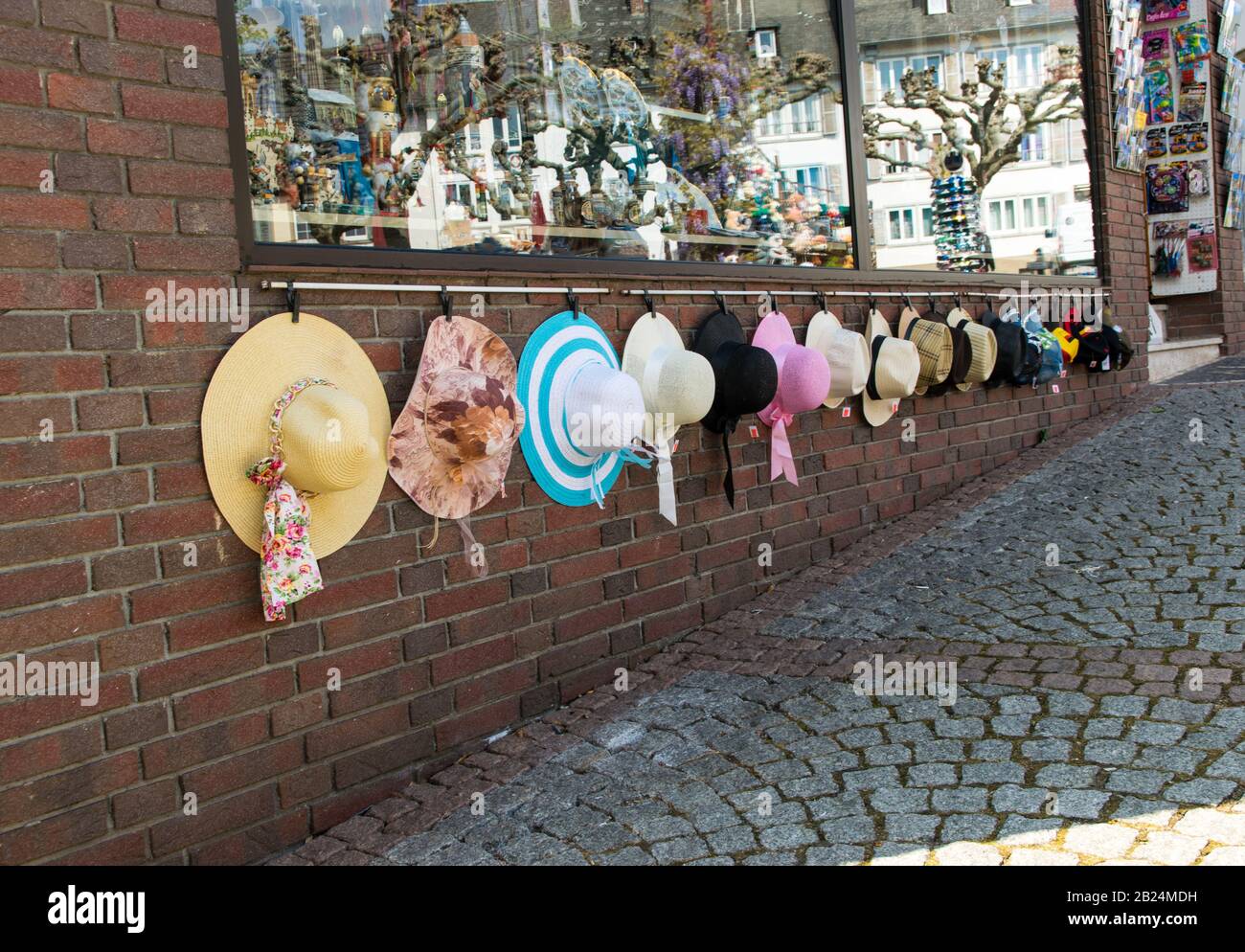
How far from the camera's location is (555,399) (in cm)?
451

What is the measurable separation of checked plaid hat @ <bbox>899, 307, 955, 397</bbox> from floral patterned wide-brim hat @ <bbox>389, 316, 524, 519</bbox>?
3.46m

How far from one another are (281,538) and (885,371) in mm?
3888

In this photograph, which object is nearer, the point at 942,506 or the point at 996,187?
the point at 942,506

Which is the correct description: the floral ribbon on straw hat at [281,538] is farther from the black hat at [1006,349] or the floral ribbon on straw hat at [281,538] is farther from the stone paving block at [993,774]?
the black hat at [1006,349]

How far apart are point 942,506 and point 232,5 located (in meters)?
4.95

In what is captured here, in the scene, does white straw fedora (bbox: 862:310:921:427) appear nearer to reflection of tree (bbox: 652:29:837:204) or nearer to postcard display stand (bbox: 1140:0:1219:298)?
reflection of tree (bbox: 652:29:837:204)

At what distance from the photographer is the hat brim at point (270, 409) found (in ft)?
11.0

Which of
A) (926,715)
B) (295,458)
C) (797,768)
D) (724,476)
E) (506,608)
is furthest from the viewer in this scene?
(724,476)

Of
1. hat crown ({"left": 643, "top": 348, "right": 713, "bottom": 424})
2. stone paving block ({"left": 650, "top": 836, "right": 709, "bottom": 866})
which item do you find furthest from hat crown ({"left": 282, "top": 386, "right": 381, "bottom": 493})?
hat crown ({"left": 643, "top": 348, "right": 713, "bottom": 424})

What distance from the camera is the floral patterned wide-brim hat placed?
3891 millimetres
